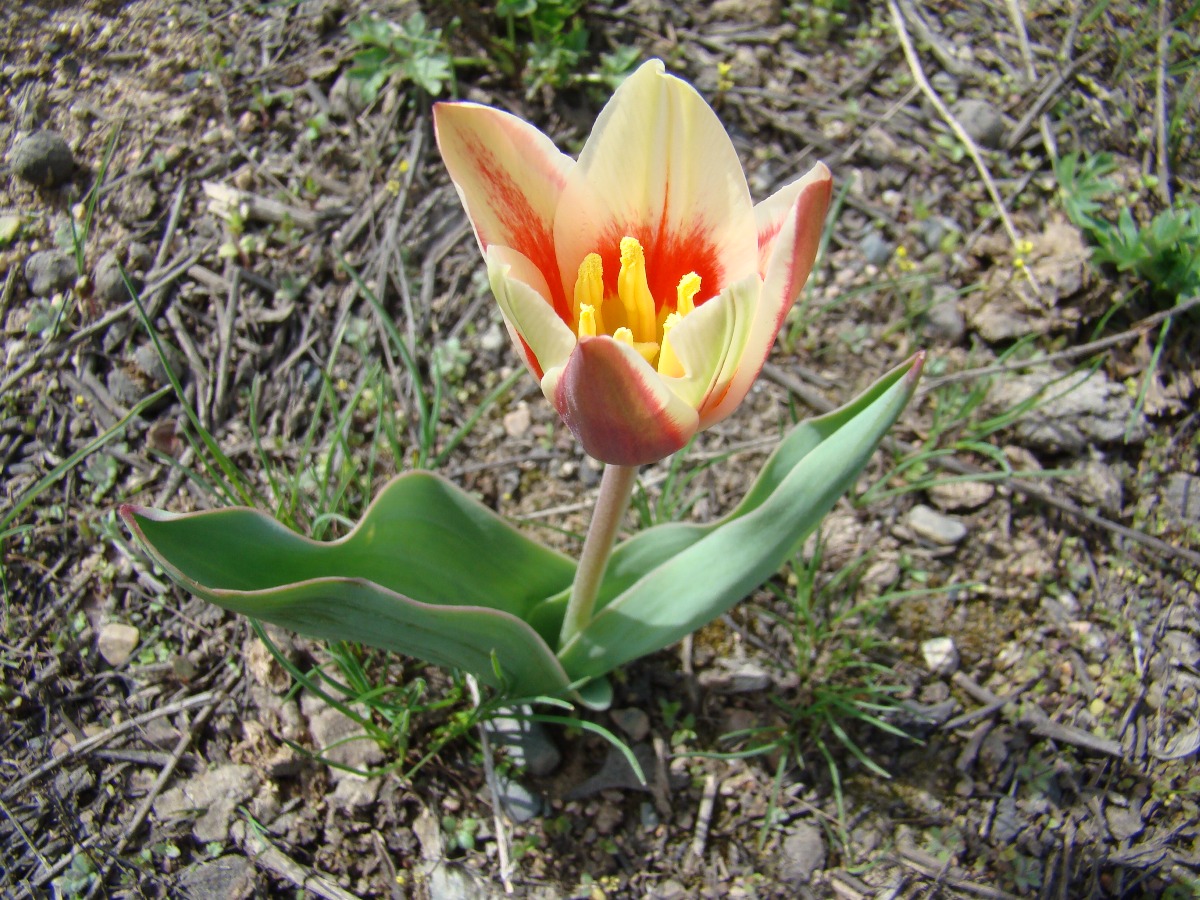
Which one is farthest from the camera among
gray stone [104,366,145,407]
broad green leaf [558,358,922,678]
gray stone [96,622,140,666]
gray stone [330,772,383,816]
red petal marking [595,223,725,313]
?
gray stone [104,366,145,407]

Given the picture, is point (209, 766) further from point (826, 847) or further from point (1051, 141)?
point (1051, 141)

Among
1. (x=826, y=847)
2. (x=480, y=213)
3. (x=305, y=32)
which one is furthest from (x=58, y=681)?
(x=305, y=32)

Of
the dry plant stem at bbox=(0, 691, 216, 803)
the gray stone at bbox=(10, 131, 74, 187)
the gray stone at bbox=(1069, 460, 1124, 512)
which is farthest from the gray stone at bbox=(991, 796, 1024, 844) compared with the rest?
the gray stone at bbox=(10, 131, 74, 187)

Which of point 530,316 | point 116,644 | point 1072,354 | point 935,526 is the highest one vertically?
point 530,316

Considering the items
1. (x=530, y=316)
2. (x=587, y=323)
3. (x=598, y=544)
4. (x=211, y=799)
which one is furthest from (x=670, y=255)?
(x=211, y=799)

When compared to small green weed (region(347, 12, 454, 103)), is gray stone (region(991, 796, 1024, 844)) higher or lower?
lower

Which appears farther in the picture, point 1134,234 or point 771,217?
point 1134,234

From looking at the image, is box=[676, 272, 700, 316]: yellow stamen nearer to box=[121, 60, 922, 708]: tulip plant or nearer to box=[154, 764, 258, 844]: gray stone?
box=[121, 60, 922, 708]: tulip plant

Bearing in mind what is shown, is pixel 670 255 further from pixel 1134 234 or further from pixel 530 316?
pixel 1134 234

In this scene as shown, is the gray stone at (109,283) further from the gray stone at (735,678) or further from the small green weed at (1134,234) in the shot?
the small green weed at (1134,234)
